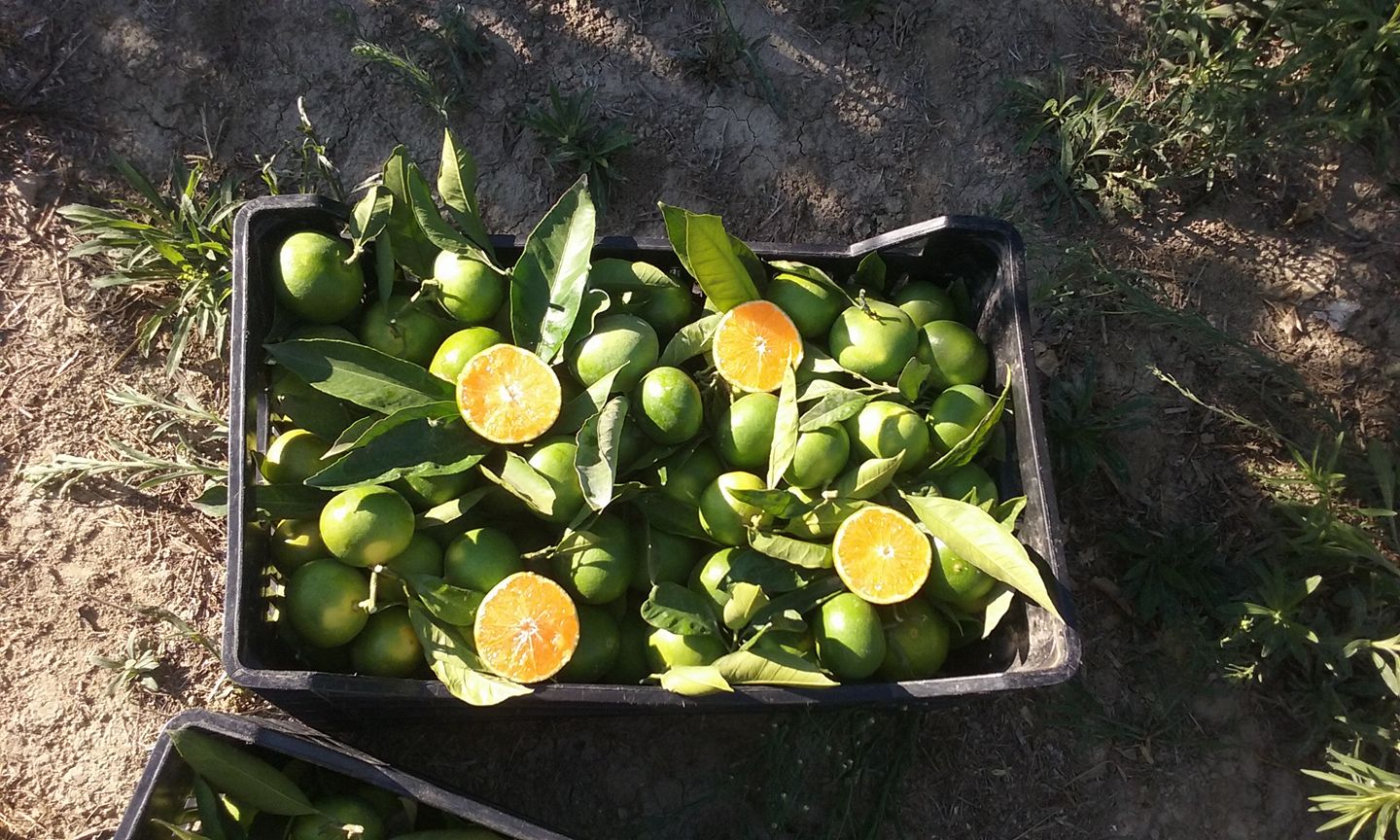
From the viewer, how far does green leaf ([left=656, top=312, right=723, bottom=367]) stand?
197cm

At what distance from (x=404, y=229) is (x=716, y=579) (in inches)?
39.8

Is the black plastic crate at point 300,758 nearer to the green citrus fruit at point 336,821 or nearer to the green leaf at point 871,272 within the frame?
the green citrus fruit at point 336,821

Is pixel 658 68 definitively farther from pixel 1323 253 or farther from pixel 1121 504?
pixel 1323 253

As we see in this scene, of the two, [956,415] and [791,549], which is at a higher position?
[956,415]

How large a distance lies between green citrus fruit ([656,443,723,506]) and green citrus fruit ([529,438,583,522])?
19cm

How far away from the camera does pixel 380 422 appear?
1.71 meters

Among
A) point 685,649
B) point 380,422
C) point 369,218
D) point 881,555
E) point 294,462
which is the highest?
point 369,218

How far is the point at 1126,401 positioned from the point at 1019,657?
44.5 inches

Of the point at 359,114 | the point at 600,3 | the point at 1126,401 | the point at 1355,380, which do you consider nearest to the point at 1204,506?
the point at 1126,401

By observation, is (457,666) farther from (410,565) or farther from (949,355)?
(949,355)

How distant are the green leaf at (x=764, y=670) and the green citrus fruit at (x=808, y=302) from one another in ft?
2.38

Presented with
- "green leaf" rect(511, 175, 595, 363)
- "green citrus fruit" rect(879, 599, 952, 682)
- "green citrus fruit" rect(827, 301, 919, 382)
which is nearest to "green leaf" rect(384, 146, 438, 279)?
"green leaf" rect(511, 175, 595, 363)

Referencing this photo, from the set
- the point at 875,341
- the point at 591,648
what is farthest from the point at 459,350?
the point at 875,341

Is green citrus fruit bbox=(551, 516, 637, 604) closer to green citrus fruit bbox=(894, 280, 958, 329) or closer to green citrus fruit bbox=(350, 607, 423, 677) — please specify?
green citrus fruit bbox=(350, 607, 423, 677)
